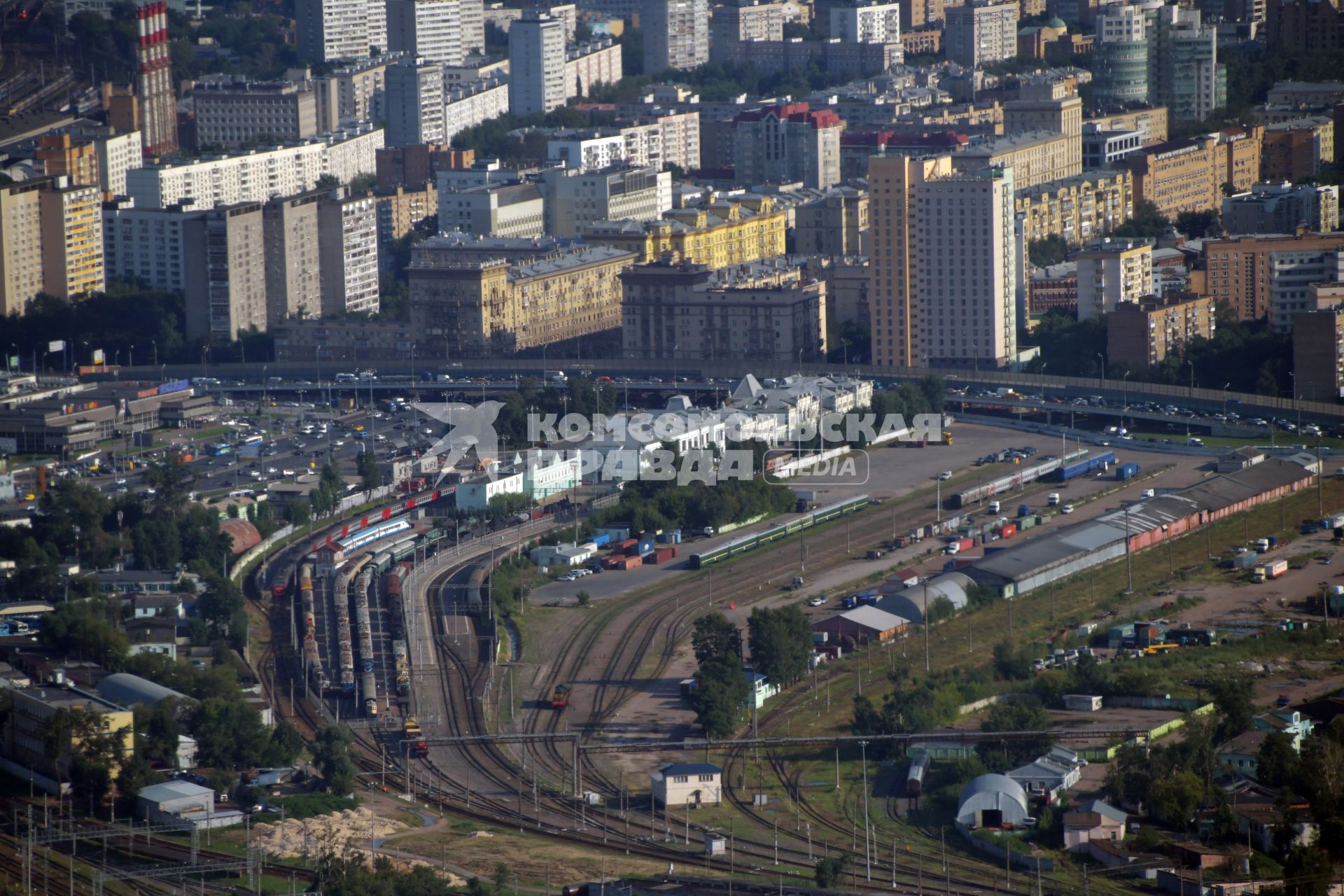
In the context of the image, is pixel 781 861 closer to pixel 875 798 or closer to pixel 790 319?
pixel 875 798

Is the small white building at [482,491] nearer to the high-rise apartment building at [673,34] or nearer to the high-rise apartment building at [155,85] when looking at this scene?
the high-rise apartment building at [155,85]

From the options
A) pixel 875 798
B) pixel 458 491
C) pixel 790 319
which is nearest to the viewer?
pixel 875 798

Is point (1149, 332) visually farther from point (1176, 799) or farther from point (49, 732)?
point (49, 732)

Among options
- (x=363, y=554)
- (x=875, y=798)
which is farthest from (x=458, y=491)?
(x=875, y=798)

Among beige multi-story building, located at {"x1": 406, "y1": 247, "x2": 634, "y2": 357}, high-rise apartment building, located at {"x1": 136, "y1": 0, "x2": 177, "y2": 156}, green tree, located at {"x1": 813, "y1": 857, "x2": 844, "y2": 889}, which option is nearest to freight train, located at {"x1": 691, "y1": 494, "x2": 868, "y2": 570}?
green tree, located at {"x1": 813, "y1": 857, "x2": 844, "y2": 889}

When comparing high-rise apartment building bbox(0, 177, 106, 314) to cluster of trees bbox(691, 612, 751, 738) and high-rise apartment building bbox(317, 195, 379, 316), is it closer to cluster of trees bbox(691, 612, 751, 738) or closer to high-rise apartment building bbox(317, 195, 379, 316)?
high-rise apartment building bbox(317, 195, 379, 316)

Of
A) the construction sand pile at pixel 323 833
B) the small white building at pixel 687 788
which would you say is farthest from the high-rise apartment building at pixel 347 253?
the construction sand pile at pixel 323 833
